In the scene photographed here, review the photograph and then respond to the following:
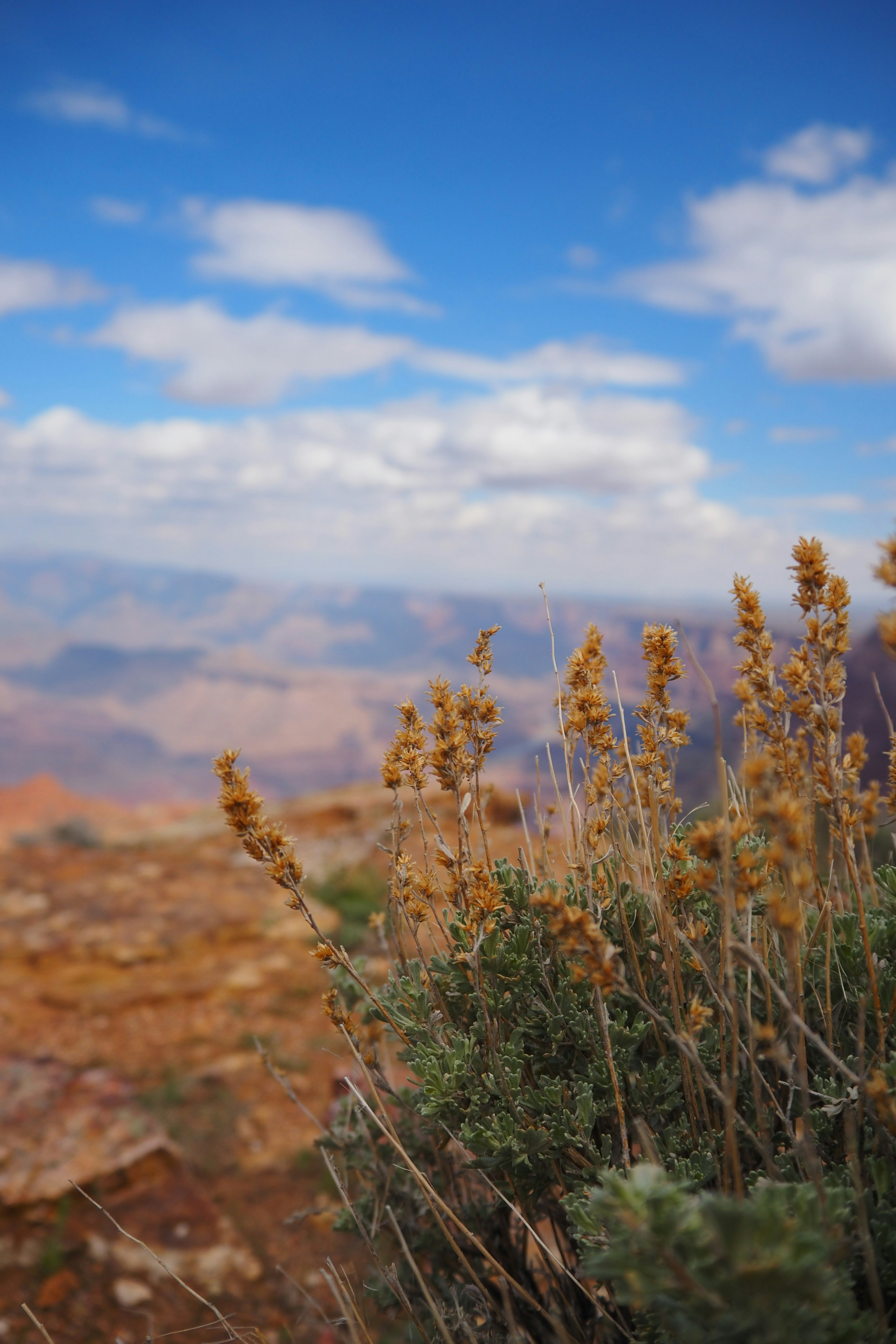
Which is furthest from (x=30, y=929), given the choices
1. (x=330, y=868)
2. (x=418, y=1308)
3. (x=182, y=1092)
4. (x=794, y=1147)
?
(x=794, y=1147)

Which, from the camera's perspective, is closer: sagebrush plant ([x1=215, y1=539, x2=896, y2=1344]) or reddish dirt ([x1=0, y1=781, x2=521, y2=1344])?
sagebrush plant ([x1=215, y1=539, x2=896, y2=1344])

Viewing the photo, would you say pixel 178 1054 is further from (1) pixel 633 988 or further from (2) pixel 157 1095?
(1) pixel 633 988

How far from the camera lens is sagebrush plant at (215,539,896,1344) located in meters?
1.16

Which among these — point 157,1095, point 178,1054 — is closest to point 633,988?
point 157,1095

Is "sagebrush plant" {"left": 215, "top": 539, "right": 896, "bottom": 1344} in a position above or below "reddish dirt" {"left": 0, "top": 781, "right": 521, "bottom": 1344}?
above

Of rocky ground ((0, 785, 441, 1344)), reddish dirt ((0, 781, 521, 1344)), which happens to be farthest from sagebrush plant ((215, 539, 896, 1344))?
rocky ground ((0, 785, 441, 1344))

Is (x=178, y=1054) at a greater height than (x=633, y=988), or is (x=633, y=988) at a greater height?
(x=633, y=988)

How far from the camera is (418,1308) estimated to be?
1.90m

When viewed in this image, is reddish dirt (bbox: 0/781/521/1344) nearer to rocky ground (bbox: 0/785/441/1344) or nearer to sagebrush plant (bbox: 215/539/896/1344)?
rocky ground (bbox: 0/785/441/1344)

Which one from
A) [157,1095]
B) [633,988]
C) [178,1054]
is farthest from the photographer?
[178,1054]

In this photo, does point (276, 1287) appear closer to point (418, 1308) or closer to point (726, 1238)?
point (418, 1308)

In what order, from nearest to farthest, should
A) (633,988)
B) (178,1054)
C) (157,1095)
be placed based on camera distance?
(633,988)
(157,1095)
(178,1054)

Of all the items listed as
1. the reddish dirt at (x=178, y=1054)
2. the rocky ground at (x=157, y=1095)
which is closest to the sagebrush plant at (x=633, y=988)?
the reddish dirt at (x=178, y=1054)

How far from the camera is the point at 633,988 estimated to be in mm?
1580
